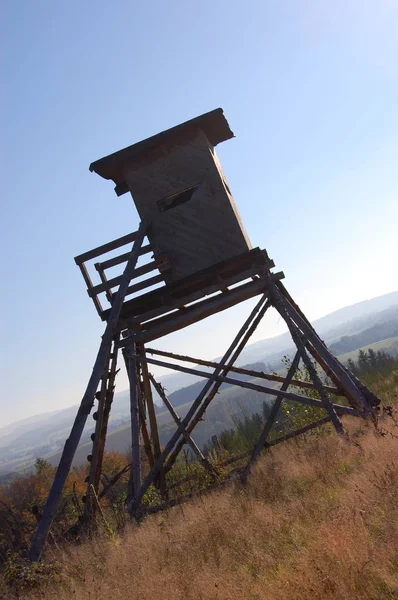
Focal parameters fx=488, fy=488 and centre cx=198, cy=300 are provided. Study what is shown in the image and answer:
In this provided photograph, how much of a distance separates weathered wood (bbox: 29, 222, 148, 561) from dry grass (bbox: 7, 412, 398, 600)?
40 cm

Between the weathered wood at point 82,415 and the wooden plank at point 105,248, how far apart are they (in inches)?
9.6

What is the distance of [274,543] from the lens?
203 inches

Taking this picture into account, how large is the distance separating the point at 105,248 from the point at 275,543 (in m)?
7.29

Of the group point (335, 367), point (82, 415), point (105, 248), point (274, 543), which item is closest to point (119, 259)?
point (105, 248)

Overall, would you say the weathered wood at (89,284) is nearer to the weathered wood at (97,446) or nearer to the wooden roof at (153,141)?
the weathered wood at (97,446)

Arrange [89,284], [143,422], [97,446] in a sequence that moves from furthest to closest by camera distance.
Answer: [89,284] < [143,422] < [97,446]

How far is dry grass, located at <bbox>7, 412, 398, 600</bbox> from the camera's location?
398 centimetres

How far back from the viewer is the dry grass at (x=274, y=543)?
3.98 metres

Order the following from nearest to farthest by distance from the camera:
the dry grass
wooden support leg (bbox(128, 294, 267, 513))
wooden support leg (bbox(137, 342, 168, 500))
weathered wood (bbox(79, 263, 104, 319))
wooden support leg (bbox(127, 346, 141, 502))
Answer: the dry grass < wooden support leg (bbox(128, 294, 267, 513)) < wooden support leg (bbox(127, 346, 141, 502)) < wooden support leg (bbox(137, 342, 168, 500)) < weathered wood (bbox(79, 263, 104, 319))

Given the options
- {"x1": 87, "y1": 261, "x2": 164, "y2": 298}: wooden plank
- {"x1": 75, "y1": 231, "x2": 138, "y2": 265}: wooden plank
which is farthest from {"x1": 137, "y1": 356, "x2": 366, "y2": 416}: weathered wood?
{"x1": 75, "y1": 231, "x2": 138, "y2": 265}: wooden plank

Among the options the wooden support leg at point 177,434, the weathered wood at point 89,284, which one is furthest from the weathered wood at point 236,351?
the weathered wood at point 89,284

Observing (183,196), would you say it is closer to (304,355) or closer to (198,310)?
(198,310)

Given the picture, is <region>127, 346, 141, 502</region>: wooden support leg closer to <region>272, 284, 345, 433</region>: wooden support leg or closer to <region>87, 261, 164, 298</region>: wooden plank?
<region>87, 261, 164, 298</region>: wooden plank

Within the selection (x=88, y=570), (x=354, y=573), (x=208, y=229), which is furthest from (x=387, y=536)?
(x=208, y=229)
